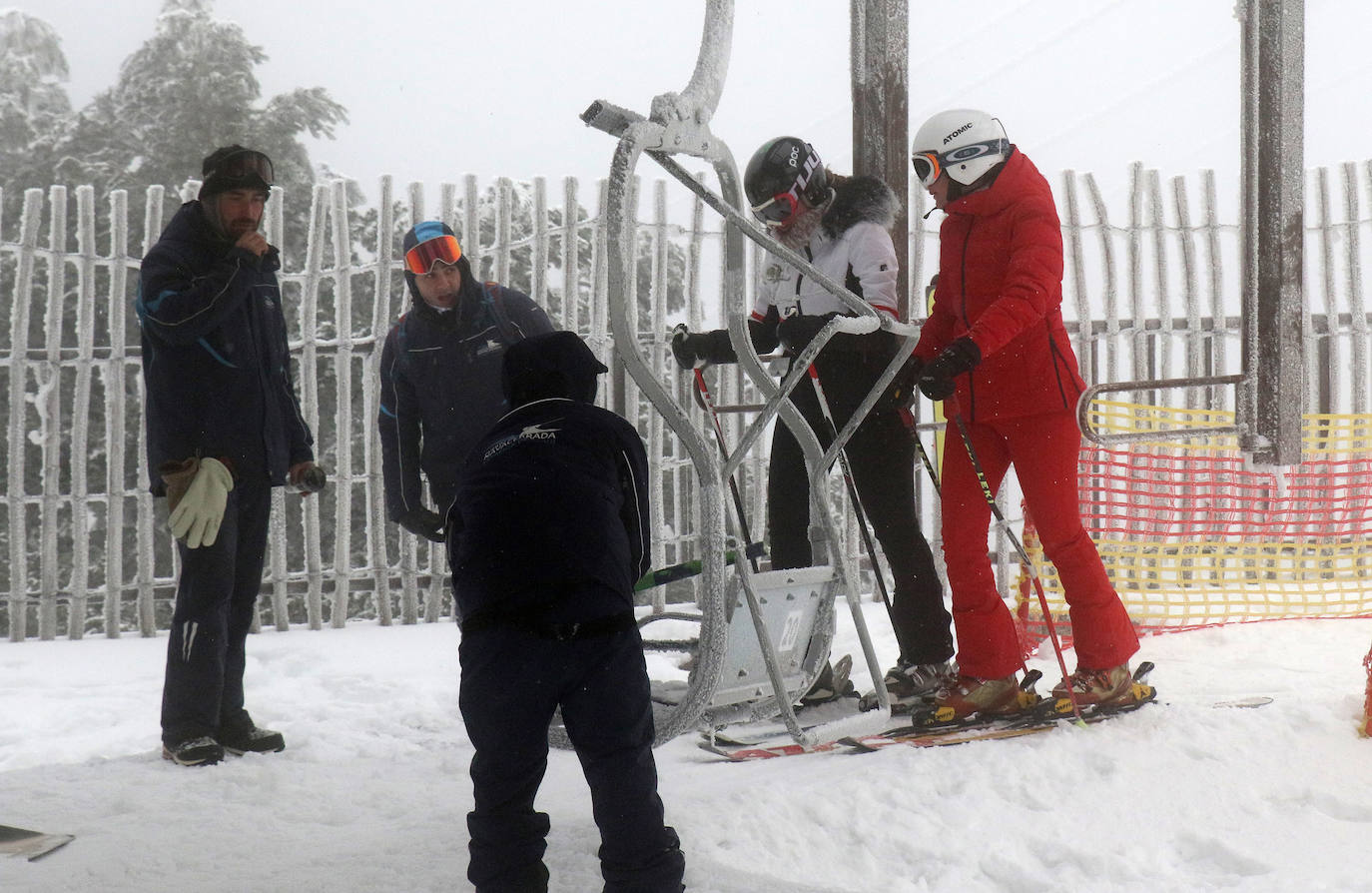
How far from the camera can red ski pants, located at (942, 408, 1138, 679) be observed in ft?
9.83

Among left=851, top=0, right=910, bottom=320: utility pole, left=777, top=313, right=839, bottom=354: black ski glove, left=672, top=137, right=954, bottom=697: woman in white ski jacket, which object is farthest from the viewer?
left=851, top=0, right=910, bottom=320: utility pole

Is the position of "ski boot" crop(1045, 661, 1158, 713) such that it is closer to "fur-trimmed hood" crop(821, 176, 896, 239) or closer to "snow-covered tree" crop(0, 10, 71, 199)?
"fur-trimmed hood" crop(821, 176, 896, 239)

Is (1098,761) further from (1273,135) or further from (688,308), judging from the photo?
(688,308)

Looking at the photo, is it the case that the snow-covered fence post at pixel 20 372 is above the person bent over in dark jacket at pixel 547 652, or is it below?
above

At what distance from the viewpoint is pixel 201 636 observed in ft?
9.72

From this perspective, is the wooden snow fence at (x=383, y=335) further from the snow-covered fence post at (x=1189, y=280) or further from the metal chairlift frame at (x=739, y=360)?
the metal chairlift frame at (x=739, y=360)

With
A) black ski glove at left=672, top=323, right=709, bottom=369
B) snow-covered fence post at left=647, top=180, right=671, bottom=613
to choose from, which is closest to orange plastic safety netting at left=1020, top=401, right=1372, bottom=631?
black ski glove at left=672, top=323, right=709, bottom=369

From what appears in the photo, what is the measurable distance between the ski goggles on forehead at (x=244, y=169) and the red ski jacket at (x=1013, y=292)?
1.89m

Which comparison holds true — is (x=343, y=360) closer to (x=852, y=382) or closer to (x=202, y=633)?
(x=202, y=633)

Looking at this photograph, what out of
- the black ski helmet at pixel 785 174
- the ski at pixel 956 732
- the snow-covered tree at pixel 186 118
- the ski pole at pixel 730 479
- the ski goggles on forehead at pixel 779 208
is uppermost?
the snow-covered tree at pixel 186 118

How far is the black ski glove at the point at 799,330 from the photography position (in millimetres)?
2869

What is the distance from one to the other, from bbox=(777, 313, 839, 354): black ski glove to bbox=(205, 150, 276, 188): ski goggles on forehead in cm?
142

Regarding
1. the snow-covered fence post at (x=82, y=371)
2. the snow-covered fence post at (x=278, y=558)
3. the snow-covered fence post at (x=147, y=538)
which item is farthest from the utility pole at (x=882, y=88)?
the snow-covered fence post at (x=82, y=371)

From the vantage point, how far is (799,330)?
287 cm
